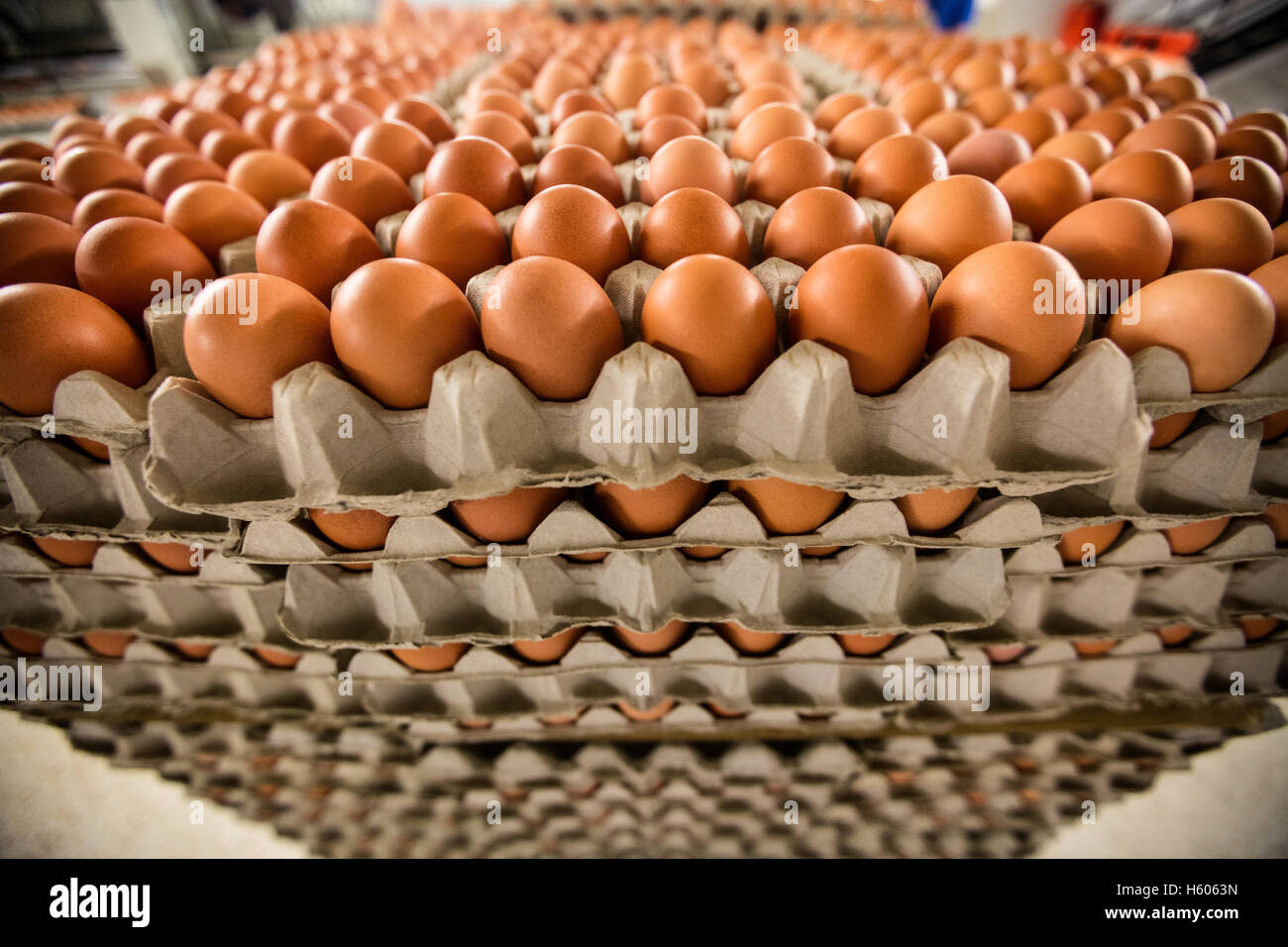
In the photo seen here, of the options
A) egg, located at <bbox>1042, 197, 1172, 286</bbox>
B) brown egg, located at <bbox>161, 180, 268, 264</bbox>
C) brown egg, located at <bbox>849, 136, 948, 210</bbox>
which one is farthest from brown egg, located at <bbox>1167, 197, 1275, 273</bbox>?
brown egg, located at <bbox>161, 180, 268, 264</bbox>

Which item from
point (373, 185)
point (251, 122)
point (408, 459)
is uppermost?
point (251, 122)

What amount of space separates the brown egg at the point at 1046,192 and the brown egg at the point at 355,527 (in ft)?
3.84

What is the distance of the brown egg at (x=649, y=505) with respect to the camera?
83 cm

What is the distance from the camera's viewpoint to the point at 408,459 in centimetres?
79

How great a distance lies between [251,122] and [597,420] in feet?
4.62

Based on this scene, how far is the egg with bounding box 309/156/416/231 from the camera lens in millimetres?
1041

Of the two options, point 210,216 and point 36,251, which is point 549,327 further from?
point 36,251

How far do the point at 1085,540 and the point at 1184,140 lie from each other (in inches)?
33.9

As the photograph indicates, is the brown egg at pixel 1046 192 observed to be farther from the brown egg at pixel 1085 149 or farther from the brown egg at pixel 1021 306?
the brown egg at pixel 1021 306

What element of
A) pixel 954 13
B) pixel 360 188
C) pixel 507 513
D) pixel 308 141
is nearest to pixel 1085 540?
pixel 507 513

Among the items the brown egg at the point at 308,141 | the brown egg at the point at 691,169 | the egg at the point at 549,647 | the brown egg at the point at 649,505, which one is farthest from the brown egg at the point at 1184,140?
the brown egg at the point at 308,141
